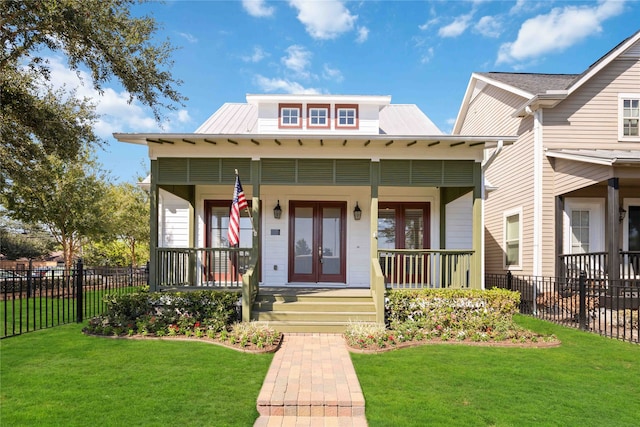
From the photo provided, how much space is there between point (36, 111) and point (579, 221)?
581 inches

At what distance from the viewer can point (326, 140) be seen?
8688 millimetres

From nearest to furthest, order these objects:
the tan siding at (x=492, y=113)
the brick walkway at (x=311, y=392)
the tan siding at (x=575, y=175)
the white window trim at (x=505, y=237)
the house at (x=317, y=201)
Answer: the brick walkway at (x=311, y=392)
the house at (x=317, y=201)
the tan siding at (x=575, y=175)
the white window trim at (x=505, y=237)
the tan siding at (x=492, y=113)

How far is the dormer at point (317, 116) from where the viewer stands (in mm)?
11469

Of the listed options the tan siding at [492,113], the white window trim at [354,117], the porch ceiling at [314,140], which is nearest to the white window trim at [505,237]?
the tan siding at [492,113]

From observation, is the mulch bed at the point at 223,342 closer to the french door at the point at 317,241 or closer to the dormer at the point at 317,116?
the french door at the point at 317,241

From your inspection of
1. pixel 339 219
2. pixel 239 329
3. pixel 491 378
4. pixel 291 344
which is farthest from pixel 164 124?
pixel 491 378

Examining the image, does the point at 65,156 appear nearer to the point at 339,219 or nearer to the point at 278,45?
the point at 278,45

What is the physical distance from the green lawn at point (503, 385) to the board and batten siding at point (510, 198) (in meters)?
4.95

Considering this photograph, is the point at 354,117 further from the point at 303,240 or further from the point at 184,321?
the point at 184,321

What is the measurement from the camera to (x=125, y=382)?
16.3 ft

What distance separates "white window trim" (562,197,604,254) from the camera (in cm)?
1112

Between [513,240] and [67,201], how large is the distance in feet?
56.1

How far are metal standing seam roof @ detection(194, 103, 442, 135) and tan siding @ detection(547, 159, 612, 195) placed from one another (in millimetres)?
3334

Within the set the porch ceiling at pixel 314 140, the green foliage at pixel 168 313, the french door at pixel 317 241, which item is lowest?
the green foliage at pixel 168 313
